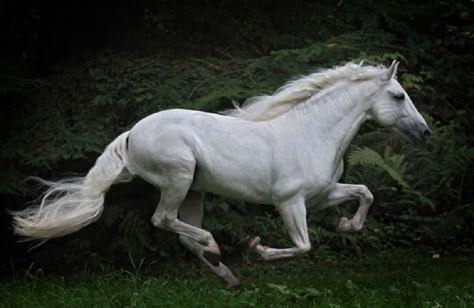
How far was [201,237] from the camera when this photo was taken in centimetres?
698

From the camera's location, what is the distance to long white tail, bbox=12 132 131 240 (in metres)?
7.12

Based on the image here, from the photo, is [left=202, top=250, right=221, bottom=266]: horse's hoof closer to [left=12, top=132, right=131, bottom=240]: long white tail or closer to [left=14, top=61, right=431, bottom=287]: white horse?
[left=14, top=61, right=431, bottom=287]: white horse

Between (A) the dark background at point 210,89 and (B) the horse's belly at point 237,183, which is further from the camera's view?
(A) the dark background at point 210,89

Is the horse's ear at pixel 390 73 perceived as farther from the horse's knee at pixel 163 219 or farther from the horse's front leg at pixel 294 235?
the horse's knee at pixel 163 219

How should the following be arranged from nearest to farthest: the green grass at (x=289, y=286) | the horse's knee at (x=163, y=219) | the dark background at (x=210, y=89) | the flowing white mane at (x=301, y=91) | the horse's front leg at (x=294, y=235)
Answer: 1. the green grass at (x=289, y=286)
2. the horse's front leg at (x=294, y=235)
3. the horse's knee at (x=163, y=219)
4. the flowing white mane at (x=301, y=91)
5. the dark background at (x=210, y=89)

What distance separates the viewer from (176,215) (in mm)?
7129

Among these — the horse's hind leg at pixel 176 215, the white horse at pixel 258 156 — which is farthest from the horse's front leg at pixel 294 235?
the horse's hind leg at pixel 176 215

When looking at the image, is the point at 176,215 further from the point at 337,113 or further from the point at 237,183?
the point at 337,113

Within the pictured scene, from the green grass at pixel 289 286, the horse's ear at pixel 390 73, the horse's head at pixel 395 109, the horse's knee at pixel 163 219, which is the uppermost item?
the horse's ear at pixel 390 73

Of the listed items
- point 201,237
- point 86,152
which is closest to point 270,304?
point 201,237

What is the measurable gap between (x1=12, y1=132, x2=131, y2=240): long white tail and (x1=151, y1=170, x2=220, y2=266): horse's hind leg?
1.55ft

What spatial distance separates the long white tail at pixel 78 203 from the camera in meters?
7.12

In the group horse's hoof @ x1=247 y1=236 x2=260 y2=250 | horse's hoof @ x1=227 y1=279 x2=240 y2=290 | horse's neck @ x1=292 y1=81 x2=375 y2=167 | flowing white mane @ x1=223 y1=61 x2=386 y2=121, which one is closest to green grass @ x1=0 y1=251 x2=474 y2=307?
horse's hoof @ x1=227 y1=279 x2=240 y2=290

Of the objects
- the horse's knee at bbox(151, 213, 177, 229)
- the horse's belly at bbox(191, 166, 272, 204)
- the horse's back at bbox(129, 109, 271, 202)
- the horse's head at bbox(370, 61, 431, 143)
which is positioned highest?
the horse's head at bbox(370, 61, 431, 143)
